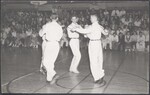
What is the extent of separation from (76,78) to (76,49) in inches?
39.9

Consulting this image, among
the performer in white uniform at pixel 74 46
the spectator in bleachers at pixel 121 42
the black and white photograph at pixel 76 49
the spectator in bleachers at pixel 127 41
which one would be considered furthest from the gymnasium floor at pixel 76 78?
the spectator in bleachers at pixel 121 42

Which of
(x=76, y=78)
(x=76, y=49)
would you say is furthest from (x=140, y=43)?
(x=76, y=78)

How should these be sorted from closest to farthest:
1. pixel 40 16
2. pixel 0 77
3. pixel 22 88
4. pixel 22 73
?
pixel 22 88
pixel 0 77
pixel 22 73
pixel 40 16

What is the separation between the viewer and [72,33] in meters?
7.89

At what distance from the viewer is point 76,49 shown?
784 centimetres

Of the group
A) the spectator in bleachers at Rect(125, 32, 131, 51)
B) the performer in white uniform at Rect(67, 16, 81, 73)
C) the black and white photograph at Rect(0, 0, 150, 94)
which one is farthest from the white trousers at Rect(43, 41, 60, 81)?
the spectator in bleachers at Rect(125, 32, 131, 51)

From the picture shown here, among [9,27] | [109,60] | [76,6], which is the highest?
[76,6]

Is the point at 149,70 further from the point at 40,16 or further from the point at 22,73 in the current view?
the point at 40,16

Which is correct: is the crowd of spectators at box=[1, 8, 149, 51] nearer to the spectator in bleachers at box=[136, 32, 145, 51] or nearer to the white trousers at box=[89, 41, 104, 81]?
the spectator in bleachers at box=[136, 32, 145, 51]

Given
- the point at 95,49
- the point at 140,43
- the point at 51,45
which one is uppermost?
the point at 51,45

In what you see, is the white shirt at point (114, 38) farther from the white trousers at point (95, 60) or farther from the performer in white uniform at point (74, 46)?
the white trousers at point (95, 60)

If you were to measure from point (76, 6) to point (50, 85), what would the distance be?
1060 cm

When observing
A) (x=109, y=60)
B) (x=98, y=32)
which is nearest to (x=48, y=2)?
(x=109, y=60)

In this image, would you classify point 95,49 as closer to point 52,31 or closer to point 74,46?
point 52,31
